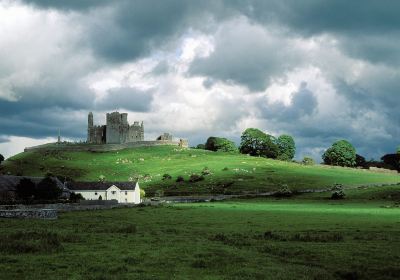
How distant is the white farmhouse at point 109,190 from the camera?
130 m

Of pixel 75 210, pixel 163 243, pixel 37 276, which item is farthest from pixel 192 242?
pixel 75 210

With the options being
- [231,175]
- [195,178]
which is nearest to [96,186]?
[195,178]

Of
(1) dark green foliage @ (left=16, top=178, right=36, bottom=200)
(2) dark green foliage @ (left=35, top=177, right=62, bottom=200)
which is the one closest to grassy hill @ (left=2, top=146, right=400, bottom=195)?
(2) dark green foliage @ (left=35, top=177, right=62, bottom=200)

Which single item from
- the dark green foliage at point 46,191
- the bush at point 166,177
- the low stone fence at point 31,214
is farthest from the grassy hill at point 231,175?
the low stone fence at point 31,214

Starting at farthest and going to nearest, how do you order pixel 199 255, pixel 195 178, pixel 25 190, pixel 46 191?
pixel 195 178
pixel 46 191
pixel 25 190
pixel 199 255

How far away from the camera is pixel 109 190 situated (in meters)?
132

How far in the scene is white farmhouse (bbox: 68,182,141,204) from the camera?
426 ft

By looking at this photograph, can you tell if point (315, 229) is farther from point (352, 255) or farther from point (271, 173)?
point (271, 173)

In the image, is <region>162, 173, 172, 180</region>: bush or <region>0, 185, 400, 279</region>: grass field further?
<region>162, 173, 172, 180</region>: bush

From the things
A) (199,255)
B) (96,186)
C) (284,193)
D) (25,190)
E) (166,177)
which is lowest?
(199,255)

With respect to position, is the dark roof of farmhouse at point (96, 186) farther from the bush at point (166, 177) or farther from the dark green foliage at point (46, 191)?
the bush at point (166, 177)

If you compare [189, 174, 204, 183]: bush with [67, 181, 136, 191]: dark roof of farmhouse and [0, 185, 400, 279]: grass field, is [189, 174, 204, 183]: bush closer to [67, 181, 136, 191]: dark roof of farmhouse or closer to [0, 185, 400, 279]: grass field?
[67, 181, 136, 191]: dark roof of farmhouse

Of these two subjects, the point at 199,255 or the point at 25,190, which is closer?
the point at 199,255

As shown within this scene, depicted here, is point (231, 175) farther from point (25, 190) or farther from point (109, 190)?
point (25, 190)
